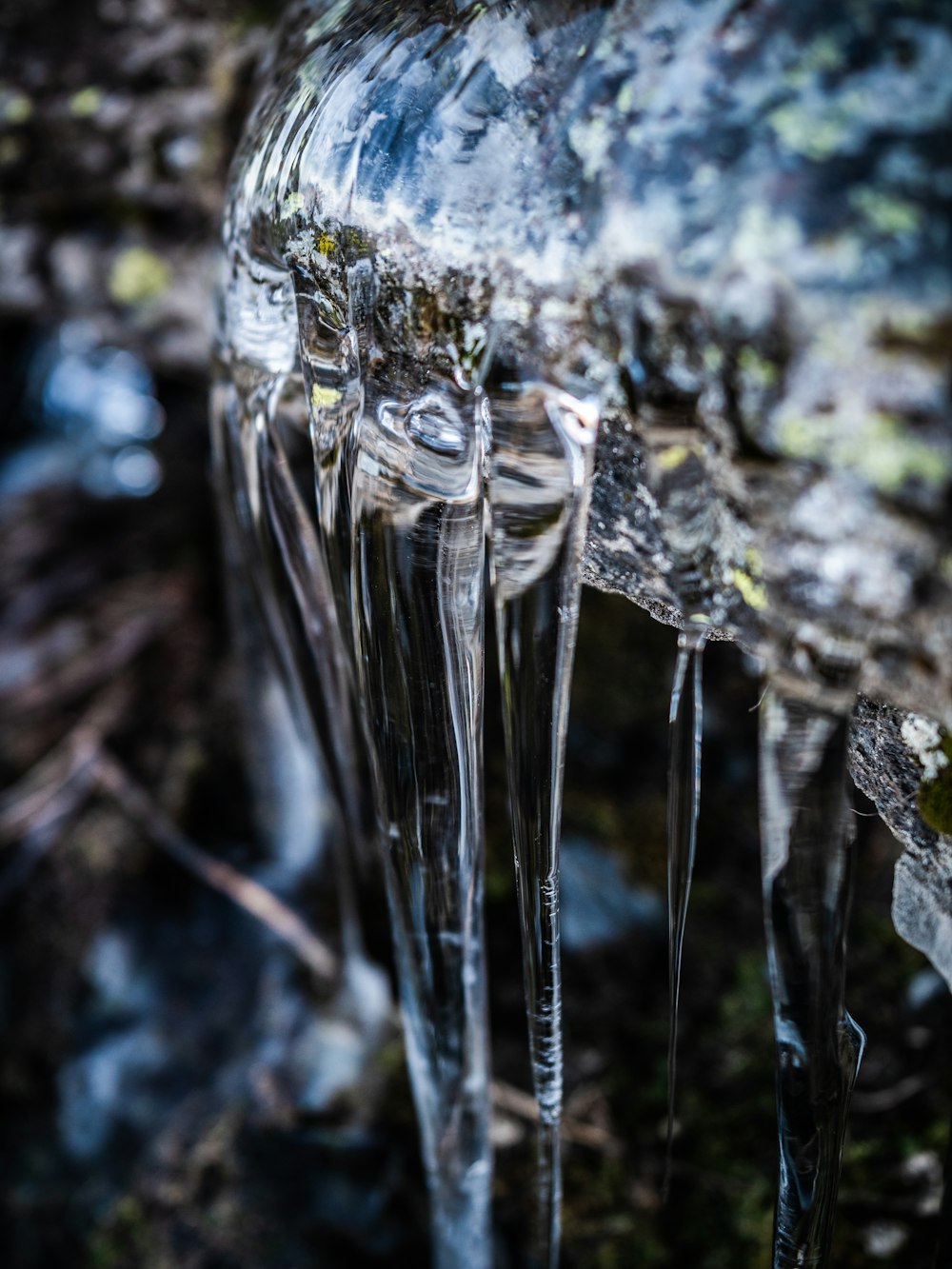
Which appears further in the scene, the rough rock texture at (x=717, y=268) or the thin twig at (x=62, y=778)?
the thin twig at (x=62, y=778)

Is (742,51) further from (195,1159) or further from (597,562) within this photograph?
(195,1159)

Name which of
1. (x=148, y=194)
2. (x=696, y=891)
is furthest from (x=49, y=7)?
(x=696, y=891)

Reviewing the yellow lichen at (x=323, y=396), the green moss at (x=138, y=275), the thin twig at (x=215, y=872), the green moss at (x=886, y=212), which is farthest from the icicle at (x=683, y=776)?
the green moss at (x=138, y=275)

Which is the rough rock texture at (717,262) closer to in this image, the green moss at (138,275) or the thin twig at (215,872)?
the green moss at (138,275)

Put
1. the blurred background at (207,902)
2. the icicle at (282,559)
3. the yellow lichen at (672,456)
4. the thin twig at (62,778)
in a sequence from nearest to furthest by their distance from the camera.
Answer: the yellow lichen at (672,456)
the icicle at (282,559)
the blurred background at (207,902)
the thin twig at (62,778)

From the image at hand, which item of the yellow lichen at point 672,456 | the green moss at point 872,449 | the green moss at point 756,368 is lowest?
the yellow lichen at point 672,456

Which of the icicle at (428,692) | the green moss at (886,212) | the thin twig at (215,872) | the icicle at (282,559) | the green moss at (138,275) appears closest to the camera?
the green moss at (886,212)
